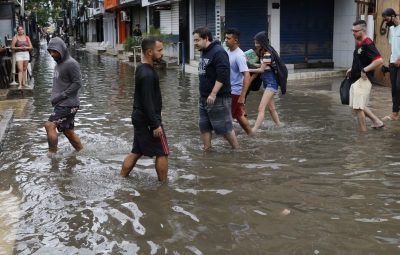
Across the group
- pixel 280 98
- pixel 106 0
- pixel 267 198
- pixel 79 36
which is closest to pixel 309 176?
pixel 267 198

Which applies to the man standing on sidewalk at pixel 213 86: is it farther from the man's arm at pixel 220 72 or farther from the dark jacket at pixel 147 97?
the dark jacket at pixel 147 97

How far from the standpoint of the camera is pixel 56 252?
420 cm

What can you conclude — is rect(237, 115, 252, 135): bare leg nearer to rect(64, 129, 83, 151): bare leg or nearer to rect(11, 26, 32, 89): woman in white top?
rect(64, 129, 83, 151): bare leg

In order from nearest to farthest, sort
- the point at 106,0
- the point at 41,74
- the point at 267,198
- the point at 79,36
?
the point at 267,198 < the point at 41,74 < the point at 106,0 < the point at 79,36

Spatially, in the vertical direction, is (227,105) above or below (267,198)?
above

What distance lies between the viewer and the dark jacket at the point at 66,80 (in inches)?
277

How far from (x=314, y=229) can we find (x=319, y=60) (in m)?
15.9

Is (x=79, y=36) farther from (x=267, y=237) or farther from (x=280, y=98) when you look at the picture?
(x=267, y=237)

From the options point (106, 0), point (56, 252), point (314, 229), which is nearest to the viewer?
point (56, 252)

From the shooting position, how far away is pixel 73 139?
757 centimetres

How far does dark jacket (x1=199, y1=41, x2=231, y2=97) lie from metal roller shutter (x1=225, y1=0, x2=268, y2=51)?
40.4 ft

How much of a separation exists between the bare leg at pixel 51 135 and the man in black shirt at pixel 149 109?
5.69 ft

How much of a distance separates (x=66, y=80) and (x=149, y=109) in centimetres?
208

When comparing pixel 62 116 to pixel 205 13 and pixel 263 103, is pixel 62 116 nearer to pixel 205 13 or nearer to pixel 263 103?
pixel 263 103
